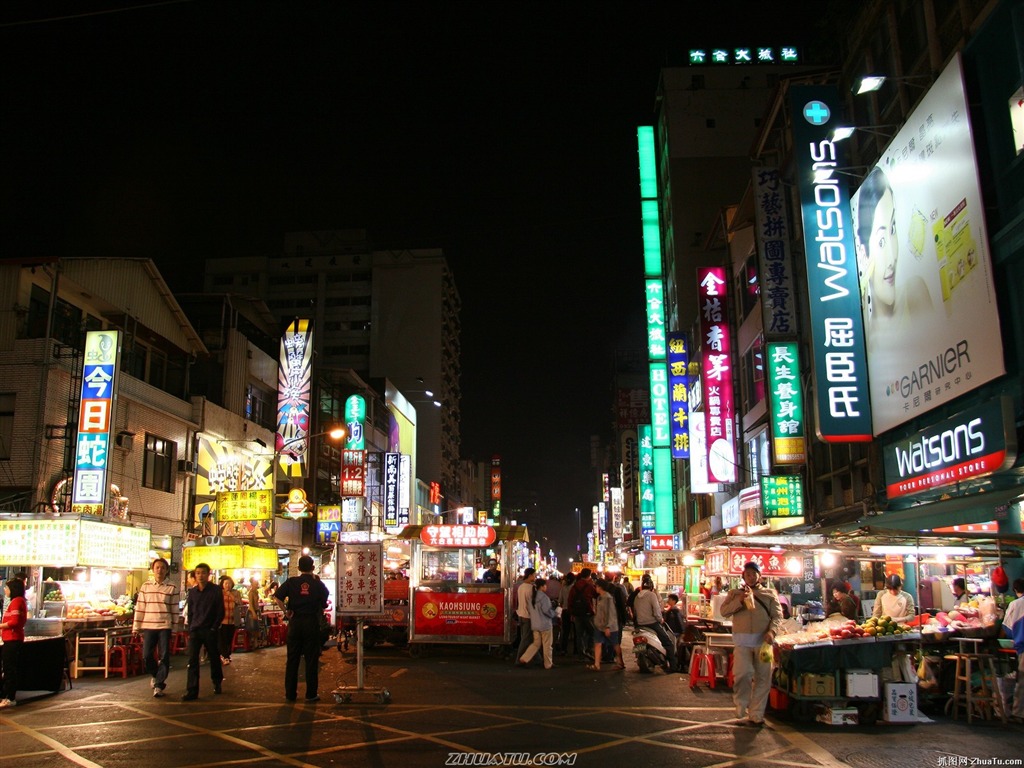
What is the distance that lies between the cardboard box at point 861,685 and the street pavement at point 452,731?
1.41 feet

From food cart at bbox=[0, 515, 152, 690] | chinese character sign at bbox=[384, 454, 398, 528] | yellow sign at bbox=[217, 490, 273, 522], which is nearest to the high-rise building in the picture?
chinese character sign at bbox=[384, 454, 398, 528]

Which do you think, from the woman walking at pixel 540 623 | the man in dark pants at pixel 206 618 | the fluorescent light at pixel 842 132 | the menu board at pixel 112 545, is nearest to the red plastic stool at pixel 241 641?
the menu board at pixel 112 545

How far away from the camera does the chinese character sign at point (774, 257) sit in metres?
21.0

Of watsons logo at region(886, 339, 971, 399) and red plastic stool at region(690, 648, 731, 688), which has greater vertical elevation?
watsons logo at region(886, 339, 971, 399)

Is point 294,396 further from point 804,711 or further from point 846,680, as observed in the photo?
point 846,680

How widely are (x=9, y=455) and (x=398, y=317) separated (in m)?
70.0

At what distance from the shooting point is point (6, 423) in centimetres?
2142

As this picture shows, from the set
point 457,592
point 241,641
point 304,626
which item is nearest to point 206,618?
point 304,626

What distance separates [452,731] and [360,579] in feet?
14.1

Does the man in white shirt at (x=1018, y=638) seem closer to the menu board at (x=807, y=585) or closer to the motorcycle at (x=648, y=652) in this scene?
the motorcycle at (x=648, y=652)

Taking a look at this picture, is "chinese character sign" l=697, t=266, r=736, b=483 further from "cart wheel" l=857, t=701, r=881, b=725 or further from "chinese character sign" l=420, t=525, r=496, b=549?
"cart wheel" l=857, t=701, r=881, b=725

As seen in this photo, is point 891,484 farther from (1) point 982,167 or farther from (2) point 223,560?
(2) point 223,560

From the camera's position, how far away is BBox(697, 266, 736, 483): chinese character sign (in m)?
28.7

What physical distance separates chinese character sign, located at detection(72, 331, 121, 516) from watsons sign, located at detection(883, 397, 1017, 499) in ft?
54.9
